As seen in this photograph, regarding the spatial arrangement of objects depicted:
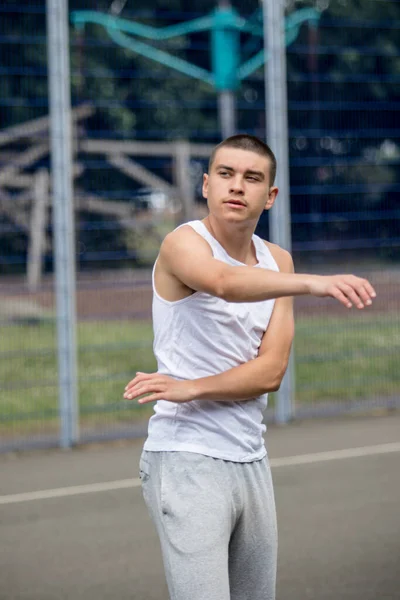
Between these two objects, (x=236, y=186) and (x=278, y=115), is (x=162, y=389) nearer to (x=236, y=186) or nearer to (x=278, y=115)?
(x=236, y=186)

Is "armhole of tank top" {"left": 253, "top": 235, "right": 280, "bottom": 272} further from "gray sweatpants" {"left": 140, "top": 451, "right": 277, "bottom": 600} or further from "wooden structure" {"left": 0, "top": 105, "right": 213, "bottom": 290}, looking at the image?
"wooden structure" {"left": 0, "top": 105, "right": 213, "bottom": 290}

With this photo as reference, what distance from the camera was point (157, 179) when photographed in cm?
935

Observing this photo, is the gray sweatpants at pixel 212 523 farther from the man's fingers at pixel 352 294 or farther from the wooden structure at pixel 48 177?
the wooden structure at pixel 48 177

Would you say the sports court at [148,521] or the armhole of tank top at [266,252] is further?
the sports court at [148,521]

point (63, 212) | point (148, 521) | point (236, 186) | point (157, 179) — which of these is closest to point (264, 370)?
point (236, 186)

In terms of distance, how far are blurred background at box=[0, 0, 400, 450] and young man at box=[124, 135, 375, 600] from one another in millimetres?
5188

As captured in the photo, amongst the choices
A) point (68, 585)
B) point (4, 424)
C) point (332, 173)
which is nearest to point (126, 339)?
point (4, 424)

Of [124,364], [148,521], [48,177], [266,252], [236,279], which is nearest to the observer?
[236,279]

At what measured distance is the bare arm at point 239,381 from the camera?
10.6ft

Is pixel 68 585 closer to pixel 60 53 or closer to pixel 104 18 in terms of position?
pixel 60 53

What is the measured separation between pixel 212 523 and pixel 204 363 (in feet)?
1.42

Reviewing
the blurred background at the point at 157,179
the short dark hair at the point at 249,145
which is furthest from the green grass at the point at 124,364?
the short dark hair at the point at 249,145

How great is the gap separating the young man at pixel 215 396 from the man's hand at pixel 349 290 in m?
0.33

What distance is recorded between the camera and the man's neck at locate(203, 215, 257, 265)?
3303 millimetres
